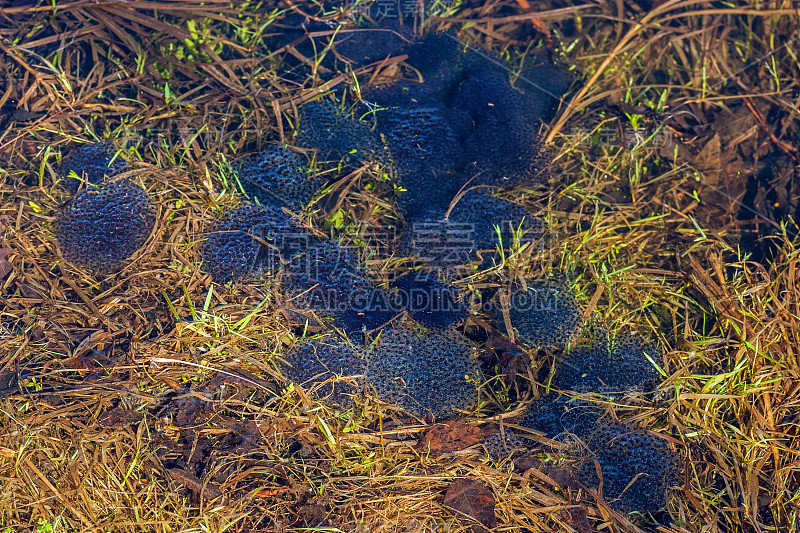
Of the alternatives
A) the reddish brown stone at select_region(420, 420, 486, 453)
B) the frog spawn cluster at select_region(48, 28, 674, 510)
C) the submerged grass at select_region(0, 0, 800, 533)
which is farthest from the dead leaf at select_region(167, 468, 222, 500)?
the reddish brown stone at select_region(420, 420, 486, 453)

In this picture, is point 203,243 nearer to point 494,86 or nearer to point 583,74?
point 494,86

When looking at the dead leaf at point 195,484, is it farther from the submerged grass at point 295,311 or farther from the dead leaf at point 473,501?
the dead leaf at point 473,501

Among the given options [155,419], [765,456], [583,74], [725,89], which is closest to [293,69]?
[583,74]

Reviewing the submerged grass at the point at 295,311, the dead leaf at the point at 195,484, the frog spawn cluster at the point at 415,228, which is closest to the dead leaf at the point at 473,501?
the submerged grass at the point at 295,311

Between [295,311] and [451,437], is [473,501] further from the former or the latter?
[295,311]

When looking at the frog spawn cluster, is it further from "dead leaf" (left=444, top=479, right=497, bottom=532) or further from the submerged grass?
"dead leaf" (left=444, top=479, right=497, bottom=532)

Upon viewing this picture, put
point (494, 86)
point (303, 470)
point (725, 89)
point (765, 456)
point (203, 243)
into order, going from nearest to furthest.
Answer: point (303, 470), point (765, 456), point (203, 243), point (494, 86), point (725, 89)
